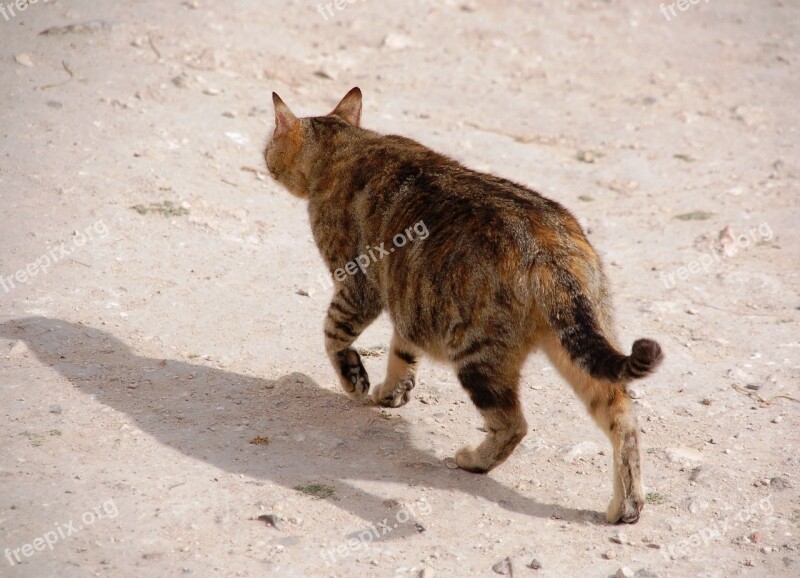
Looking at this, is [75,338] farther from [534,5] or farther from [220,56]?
[534,5]

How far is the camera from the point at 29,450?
191 inches

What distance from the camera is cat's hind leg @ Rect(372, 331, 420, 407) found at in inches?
229

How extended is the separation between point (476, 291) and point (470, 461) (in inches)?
42.8

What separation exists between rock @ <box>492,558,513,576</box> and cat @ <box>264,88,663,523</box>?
715mm

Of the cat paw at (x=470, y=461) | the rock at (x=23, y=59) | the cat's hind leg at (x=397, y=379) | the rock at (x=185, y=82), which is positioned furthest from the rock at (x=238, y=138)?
the cat paw at (x=470, y=461)

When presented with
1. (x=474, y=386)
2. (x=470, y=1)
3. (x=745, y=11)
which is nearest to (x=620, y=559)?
(x=474, y=386)

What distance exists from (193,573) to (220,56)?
714 cm

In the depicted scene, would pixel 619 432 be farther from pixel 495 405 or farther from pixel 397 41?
pixel 397 41

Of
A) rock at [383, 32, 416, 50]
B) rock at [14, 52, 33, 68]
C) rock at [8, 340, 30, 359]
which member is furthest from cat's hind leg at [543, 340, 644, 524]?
rock at [383, 32, 416, 50]

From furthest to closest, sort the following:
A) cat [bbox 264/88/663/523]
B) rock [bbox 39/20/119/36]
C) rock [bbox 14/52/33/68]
A: rock [bbox 39/20/119/36]
rock [bbox 14/52/33/68]
cat [bbox 264/88/663/523]

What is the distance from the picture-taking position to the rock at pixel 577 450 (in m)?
5.45

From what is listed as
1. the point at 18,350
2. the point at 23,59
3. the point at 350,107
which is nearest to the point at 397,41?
the point at 23,59

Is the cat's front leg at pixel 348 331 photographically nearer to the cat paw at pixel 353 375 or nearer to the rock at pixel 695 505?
the cat paw at pixel 353 375

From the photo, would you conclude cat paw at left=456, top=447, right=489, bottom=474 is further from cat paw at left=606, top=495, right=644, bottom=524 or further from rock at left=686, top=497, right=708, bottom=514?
rock at left=686, top=497, right=708, bottom=514
